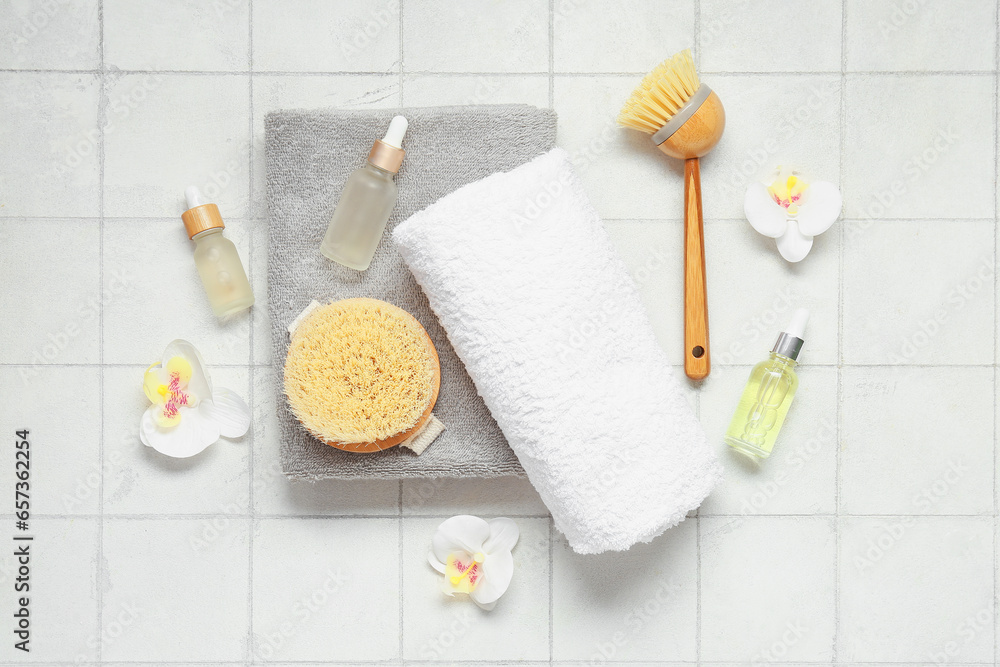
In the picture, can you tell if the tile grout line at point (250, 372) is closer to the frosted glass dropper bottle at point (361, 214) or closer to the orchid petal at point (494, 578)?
the frosted glass dropper bottle at point (361, 214)

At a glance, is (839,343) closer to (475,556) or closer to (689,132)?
(689,132)

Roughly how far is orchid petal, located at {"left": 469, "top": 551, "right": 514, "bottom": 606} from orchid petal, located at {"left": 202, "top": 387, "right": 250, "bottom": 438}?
38 cm

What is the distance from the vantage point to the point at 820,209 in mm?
871

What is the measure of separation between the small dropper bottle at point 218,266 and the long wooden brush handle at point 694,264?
59 cm

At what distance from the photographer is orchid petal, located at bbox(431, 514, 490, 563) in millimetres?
871

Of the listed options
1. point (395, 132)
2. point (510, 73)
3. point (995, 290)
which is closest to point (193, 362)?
point (395, 132)

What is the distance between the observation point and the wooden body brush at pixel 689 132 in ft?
2.74

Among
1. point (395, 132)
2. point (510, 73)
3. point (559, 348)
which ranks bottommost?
point (559, 348)

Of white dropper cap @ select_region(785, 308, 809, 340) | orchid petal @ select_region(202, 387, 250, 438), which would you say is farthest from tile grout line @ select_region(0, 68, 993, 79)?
orchid petal @ select_region(202, 387, 250, 438)

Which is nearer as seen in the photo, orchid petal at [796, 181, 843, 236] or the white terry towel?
the white terry towel

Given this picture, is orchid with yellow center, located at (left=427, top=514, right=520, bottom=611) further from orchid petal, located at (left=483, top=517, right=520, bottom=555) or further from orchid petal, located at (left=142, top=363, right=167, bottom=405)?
orchid petal, located at (left=142, top=363, right=167, bottom=405)

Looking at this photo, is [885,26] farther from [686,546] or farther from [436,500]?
Result: [436,500]

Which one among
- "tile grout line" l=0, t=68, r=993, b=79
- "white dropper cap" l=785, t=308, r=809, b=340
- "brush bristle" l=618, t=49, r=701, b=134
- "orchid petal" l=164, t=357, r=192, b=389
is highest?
"tile grout line" l=0, t=68, r=993, b=79

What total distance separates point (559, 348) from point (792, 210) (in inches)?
15.5
